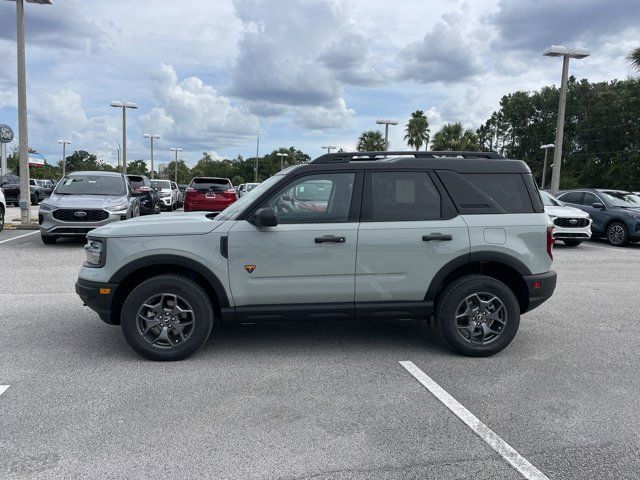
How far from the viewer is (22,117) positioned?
1600 cm

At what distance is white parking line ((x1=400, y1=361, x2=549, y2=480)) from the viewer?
9.82ft

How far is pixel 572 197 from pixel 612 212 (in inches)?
64.9

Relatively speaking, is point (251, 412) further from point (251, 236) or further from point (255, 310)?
point (251, 236)

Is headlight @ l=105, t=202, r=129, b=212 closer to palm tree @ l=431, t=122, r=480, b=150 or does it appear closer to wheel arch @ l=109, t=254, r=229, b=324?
wheel arch @ l=109, t=254, r=229, b=324

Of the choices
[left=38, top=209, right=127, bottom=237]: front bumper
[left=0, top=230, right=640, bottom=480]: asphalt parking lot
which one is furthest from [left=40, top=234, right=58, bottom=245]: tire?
[left=0, top=230, right=640, bottom=480]: asphalt parking lot

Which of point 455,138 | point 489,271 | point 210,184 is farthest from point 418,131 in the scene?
point 489,271

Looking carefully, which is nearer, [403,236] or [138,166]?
[403,236]

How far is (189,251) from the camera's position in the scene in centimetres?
451

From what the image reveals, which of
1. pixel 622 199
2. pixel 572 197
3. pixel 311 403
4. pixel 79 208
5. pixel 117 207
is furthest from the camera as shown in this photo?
pixel 572 197

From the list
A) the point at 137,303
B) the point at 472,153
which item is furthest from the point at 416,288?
the point at 137,303

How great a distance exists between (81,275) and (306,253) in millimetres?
1993

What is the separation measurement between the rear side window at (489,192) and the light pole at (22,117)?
14491 millimetres

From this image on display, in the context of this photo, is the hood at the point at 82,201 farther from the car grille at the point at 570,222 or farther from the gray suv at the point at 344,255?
the car grille at the point at 570,222

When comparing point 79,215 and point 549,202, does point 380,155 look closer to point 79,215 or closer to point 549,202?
point 79,215
